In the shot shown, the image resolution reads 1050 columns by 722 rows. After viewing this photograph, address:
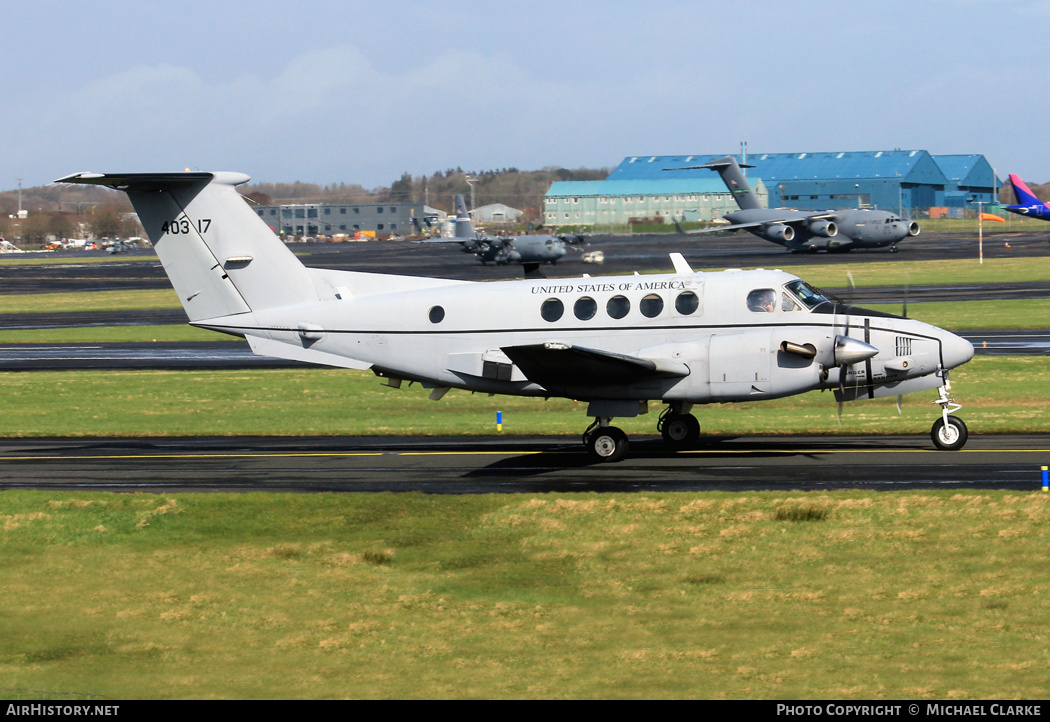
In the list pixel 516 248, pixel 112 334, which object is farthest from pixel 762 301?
pixel 516 248

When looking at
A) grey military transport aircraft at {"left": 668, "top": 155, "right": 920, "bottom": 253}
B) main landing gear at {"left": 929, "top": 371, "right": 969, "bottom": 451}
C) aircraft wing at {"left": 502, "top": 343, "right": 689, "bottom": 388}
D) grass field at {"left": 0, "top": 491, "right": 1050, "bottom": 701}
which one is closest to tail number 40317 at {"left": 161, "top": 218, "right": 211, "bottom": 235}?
grass field at {"left": 0, "top": 491, "right": 1050, "bottom": 701}

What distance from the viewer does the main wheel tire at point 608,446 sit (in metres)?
23.2

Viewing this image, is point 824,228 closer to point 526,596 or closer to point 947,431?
point 947,431

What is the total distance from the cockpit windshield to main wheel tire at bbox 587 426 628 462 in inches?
177

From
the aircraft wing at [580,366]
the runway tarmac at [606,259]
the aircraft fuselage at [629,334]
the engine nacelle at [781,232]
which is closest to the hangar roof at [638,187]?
the runway tarmac at [606,259]

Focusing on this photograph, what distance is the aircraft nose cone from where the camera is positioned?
21.9 meters

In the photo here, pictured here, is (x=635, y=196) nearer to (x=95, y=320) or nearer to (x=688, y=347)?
(x=95, y=320)

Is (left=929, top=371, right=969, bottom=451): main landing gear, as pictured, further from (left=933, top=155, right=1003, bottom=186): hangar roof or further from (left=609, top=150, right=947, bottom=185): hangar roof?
(left=933, top=155, right=1003, bottom=186): hangar roof

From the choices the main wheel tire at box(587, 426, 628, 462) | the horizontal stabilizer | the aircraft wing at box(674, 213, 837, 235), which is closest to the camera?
the main wheel tire at box(587, 426, 628, 462)

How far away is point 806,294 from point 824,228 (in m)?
75.7

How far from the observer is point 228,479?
72.8 ft

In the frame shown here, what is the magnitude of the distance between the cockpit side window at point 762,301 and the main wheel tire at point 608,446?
146 inches

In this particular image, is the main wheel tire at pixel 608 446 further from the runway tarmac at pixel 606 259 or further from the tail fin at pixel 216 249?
the runway tarmac at pixel 606 259

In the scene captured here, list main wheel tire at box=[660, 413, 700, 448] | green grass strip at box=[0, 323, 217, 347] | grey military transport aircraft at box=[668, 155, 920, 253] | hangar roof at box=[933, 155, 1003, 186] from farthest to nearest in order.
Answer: hangar roof at box=[933, 155, 1003, 186]
grey military transport aircraft at box=[668, 155, 920, 253]
green grass strip at box=[0, 323, 217, 347]
main wheel tire at box=[660, 413, 700, 448]
